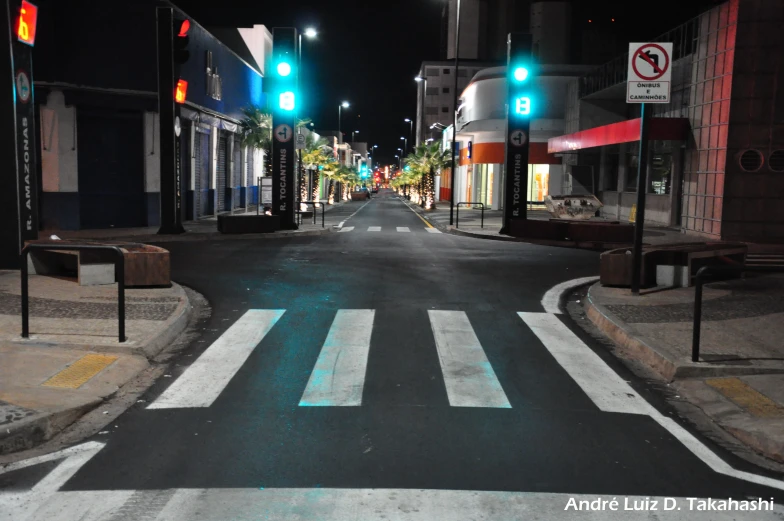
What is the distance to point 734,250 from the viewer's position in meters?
15.0

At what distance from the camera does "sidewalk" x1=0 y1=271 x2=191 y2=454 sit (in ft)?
19.6

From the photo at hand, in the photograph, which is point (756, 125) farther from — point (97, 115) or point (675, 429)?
point (675, 429)

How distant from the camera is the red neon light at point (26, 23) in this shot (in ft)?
43.8

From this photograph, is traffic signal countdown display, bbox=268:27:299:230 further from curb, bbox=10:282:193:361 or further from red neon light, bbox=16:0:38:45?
curb, bbox=10:282:193:361

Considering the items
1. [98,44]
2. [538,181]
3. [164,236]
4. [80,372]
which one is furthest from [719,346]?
[538,181]

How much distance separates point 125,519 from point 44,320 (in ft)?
19.3

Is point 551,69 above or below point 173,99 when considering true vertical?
above

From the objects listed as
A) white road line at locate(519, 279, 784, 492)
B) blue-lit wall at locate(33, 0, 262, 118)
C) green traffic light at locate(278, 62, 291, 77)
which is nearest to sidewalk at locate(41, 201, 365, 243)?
blue-lit wall at locate(33, 0, 262, 118)

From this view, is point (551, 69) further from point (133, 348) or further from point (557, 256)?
point (133, 348)

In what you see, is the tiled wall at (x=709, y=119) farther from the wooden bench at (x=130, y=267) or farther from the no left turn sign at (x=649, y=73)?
the wooden bench at (x=130, y=267)

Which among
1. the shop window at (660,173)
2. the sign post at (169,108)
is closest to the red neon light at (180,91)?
the sign post at (169,108)

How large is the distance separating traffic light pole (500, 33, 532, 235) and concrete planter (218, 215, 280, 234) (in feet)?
26.8

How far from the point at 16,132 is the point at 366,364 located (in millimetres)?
8937

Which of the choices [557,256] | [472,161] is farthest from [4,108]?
[472,161]
